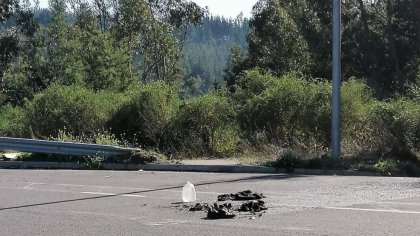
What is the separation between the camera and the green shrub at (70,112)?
975 inches

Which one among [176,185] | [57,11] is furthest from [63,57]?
[176,185]

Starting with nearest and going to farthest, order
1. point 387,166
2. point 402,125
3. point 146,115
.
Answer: point 387,166 → point 402,125 → point 146,115

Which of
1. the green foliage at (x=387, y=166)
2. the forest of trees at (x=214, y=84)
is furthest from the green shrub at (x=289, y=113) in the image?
the green foliage at (x=387, y=166)

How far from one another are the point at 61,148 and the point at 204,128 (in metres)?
4.27

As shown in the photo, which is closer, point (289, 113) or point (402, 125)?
point (402, 125)

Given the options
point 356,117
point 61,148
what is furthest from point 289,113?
point 61,148

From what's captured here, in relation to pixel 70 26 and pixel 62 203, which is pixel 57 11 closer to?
pixel 70 26

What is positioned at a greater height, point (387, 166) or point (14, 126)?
point (14, 126)

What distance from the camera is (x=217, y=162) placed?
20125mm

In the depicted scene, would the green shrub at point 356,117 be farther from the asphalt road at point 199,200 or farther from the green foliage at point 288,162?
the asphalt road at point 199,200

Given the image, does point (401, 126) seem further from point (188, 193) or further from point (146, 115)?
point (188, 193)

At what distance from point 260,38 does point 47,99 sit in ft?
99.5

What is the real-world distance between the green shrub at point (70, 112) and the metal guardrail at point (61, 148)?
2.98 metres

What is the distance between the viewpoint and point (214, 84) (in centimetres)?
5428
